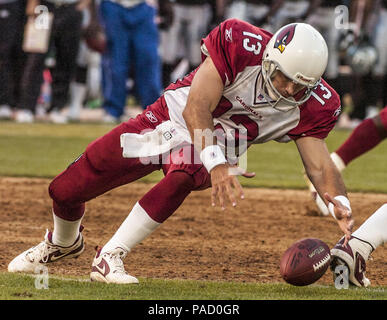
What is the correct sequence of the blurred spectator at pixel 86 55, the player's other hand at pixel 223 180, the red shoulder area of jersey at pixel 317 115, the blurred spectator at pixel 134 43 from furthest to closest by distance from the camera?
1. the blurred spectator at pixel 86 55
2. the blurred spectator at pixel 134 43
3. the red shoulder area of jersey at pixel 317 115
4. the player's other hand at pixel 223 180

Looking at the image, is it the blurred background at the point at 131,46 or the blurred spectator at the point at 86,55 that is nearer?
the blurred background at the point at 131,46

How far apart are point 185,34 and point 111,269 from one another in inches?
474

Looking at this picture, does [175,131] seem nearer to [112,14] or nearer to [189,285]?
[189,285]

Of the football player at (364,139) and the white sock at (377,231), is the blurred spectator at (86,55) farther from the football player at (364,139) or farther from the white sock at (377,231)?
the white sock at (377,231)

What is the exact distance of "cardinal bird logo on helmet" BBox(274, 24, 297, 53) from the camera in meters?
5.44

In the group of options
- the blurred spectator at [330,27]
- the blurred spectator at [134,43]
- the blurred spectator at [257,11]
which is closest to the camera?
the blurred spectator at [134,43]

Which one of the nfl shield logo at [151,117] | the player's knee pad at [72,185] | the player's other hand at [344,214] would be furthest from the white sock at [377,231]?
the player's knee pad at [72,185]

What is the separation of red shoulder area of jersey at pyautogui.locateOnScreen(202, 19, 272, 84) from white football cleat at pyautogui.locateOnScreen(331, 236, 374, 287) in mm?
1270

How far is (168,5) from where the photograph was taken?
625 inches

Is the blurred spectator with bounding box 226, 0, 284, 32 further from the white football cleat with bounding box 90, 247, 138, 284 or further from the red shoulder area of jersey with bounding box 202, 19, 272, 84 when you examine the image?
the white football cleat with bounding box 90, 247, 138, 284

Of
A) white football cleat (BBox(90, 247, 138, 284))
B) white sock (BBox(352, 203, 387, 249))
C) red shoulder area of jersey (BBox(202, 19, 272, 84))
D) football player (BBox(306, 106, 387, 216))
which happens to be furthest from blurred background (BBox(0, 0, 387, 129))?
white football cleat (BBox(90, 247, 138, 284))

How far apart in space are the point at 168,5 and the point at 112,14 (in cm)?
215

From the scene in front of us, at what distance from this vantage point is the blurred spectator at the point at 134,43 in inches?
541

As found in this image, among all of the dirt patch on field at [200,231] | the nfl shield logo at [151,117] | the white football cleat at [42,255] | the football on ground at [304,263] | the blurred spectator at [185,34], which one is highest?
the nfl shield logo at [151,117]
